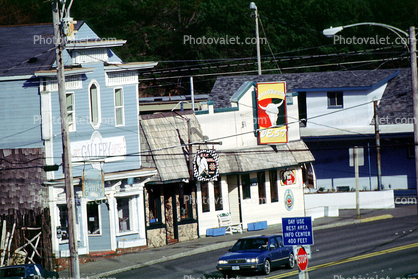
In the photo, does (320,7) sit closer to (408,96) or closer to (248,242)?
(408,96)

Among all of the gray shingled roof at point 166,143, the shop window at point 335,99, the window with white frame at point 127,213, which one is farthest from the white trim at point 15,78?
the shop window at point 335,99

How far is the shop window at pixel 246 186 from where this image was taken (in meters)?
34.5

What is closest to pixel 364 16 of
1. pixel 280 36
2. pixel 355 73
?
pixel 280 36

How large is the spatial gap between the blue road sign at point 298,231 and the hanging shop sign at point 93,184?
12.7 meters

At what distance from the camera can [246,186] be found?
34.6m

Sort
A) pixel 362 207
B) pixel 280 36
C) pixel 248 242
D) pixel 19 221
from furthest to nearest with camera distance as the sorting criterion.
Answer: pixel 280 36 → pixel 362 207 → pixel 19 221 → pixel 248 242

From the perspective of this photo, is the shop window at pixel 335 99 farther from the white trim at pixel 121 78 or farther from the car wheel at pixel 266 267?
the car wheel at pixel 266 267

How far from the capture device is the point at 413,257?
78.8ft

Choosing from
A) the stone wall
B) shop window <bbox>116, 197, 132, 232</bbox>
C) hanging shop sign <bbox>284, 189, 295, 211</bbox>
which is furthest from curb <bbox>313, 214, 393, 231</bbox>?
the stone wall

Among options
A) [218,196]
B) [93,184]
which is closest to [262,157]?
[218,196]

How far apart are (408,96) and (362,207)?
1145 centimetres

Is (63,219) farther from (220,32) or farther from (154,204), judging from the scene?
(220,32)

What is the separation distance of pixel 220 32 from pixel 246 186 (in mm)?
40089

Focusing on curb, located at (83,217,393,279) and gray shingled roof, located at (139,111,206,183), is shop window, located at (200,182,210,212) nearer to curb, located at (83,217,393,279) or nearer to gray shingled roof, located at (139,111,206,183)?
gray shingled roof, located at (139,111,206,183)
